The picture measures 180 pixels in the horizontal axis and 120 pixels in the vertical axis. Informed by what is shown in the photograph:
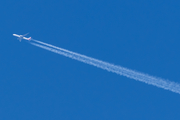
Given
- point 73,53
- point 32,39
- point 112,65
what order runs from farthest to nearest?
point 32,39, point 73,53, point 112,65

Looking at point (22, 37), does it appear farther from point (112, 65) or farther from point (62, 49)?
point (112, 65)

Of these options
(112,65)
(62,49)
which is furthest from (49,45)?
(112,65)

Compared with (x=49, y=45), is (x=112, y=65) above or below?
below

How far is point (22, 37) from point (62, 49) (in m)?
18.0

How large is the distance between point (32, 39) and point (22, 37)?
154 inches

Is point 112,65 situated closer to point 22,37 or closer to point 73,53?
point 73,53

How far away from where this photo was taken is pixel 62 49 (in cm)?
9994

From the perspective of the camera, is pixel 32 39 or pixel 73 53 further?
pixel 32 39

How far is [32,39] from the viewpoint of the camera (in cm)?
10869

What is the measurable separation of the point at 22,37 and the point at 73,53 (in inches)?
885

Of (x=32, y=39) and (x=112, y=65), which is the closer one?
(x=112, y=65)

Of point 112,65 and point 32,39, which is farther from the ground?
point 32,39

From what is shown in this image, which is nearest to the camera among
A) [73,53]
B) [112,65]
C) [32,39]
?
[112,65]

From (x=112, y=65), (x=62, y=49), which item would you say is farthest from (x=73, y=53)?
(x=112, y=65)
